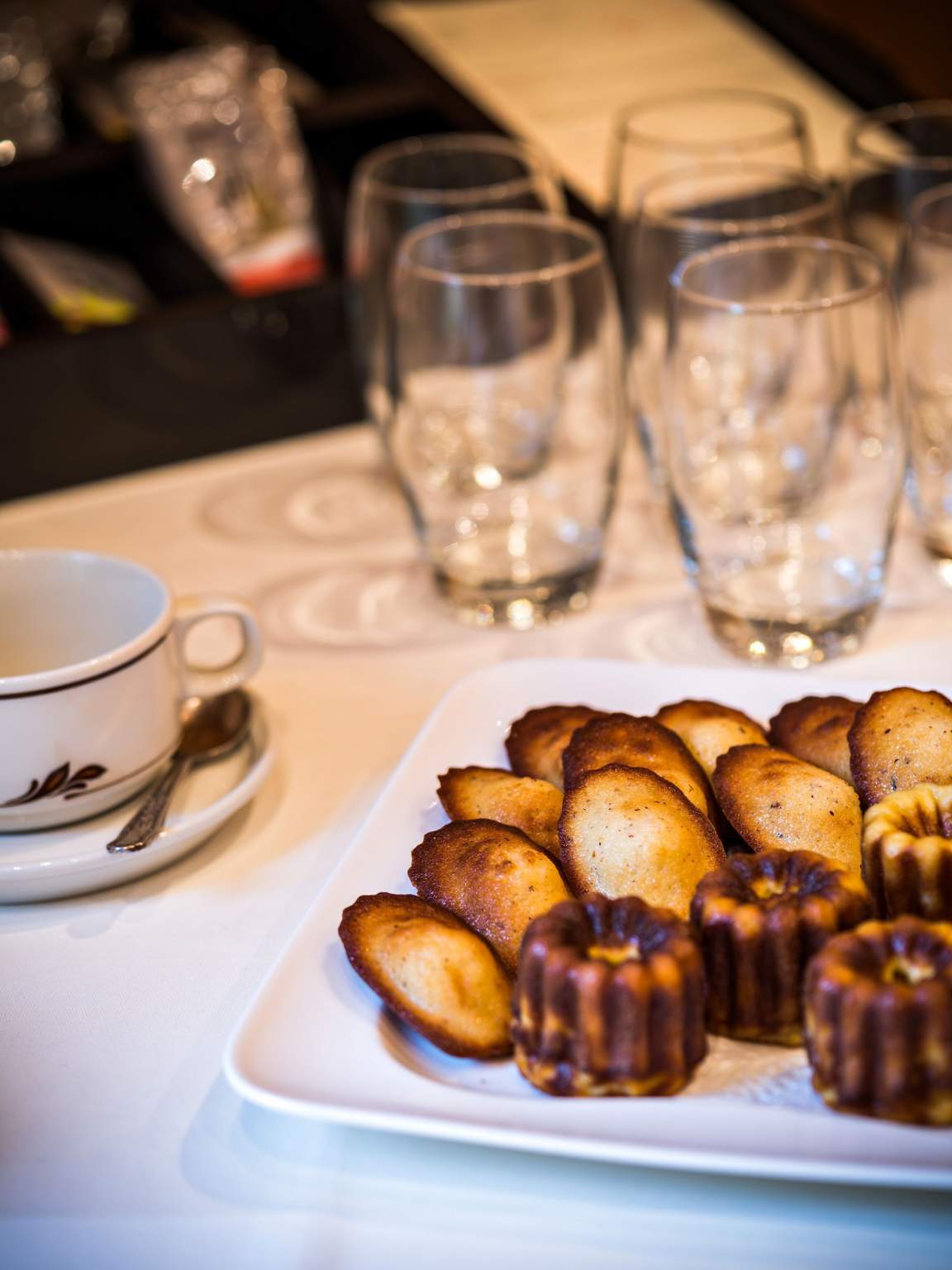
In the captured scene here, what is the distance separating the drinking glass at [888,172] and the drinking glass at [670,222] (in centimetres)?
9

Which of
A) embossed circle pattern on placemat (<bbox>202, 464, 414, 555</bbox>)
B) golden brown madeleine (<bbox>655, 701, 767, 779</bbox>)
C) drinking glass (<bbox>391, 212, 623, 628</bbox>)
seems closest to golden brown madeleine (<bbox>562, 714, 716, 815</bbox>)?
golden brown madeleine (<bbox>655, 701, 767, 779</bbox>)

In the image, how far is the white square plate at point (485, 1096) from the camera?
1.29 feet

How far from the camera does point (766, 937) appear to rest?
433 mm

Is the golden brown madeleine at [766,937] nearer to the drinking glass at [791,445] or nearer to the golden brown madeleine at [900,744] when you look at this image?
the golden brown madeleine at [900,744]

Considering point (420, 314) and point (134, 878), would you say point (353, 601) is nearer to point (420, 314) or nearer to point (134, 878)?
point (420, 314)

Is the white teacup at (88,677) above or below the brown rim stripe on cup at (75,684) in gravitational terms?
below

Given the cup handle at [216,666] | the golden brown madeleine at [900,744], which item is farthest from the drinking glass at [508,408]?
the golden brown madeleine at [900,744]

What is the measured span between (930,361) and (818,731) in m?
0.37

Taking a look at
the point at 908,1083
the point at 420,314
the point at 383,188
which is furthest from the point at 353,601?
the point at 908,1083

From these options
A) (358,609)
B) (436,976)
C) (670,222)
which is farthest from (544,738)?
(670,222)

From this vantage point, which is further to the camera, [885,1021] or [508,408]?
[508,408]

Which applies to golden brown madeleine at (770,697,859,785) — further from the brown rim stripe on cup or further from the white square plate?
the brown rim stripe on cup

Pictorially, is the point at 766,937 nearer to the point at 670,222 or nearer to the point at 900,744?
the point at 900,744

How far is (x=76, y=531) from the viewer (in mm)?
925
